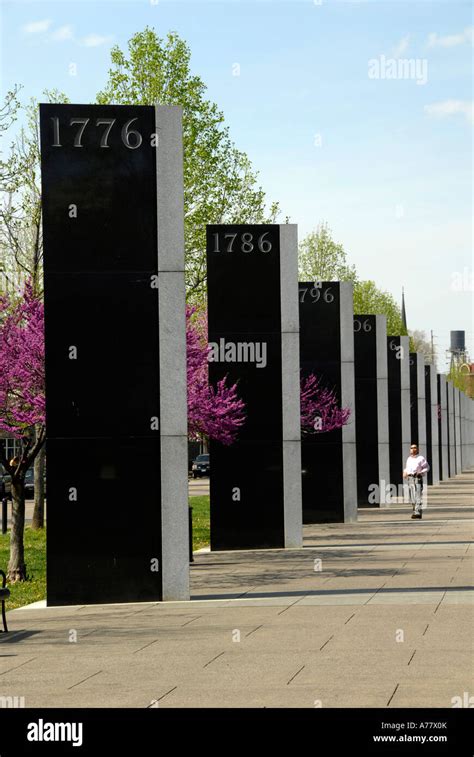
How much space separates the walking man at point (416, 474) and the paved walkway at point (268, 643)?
478 inches

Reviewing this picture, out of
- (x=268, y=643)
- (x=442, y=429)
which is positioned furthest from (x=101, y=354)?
(x=442, y=429)

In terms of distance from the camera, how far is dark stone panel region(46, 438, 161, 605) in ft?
53.7

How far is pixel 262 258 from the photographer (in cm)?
2502

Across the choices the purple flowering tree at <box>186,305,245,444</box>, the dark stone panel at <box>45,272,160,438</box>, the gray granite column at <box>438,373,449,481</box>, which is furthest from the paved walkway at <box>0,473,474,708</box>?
the gray granite column at <box>438,373,449,481</box>

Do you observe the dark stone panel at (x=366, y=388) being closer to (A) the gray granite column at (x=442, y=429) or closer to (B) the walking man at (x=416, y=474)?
(B) the walking man at (x=416, y=474)

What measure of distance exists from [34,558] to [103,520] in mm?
8776

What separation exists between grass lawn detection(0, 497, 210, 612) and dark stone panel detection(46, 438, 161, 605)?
107cm

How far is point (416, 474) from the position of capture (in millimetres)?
33812

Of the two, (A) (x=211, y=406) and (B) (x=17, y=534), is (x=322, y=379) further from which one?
(B) (x=17, y=534)

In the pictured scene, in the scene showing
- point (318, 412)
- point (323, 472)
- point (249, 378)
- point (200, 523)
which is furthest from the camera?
point (200, 523)

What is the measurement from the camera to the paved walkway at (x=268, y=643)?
10.0m

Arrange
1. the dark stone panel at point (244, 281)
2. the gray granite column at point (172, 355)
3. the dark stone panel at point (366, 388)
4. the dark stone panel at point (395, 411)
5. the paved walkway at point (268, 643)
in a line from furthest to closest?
1. the dark stone panel at point (395, 411)
2. the dark stone panel at point (366, 388)
3. the dark stone panel at point (244, 281)
4. the gray granite column at point (172, 355)
5. the paved walkway at point (268, 643)

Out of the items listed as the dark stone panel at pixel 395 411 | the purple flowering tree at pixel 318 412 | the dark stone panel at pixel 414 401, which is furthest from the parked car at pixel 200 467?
the purple flowering tree at pixel 318 412

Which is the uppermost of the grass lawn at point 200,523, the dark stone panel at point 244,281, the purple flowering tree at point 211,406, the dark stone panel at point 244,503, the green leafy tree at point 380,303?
the green leafy tree at point 380,303
